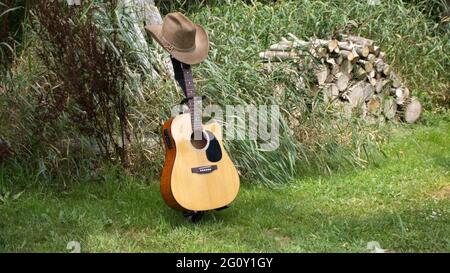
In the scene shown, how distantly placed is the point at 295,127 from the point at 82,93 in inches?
72.1

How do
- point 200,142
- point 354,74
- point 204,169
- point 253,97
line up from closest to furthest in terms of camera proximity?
point 204,169, point 200,142, point 253,97, point 354,74

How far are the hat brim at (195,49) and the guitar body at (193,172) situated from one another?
357 mm

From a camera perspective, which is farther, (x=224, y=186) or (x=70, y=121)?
(x=70, y=121)

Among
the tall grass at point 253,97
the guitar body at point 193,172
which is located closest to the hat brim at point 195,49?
the guitar body at point 193,172

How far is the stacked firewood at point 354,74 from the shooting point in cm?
670

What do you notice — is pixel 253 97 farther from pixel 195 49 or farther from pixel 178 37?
pixel 178 37

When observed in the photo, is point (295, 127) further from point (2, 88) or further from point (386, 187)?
point (2, 88)

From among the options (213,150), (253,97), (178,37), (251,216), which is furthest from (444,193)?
(178,37)

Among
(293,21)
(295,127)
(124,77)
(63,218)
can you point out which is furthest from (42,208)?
(293,21)

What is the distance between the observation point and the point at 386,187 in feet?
18.1

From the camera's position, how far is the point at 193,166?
465 centimetres

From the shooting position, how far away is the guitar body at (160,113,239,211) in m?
4.59

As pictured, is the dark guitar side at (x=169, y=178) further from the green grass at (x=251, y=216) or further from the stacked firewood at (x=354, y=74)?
the stacked firewood at (x=354, y=74)

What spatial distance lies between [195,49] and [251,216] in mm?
1144
